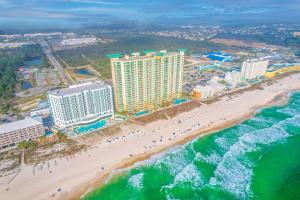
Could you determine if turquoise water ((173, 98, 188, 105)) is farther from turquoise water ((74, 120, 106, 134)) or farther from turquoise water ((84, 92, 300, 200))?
turquoise water ((74, 120, 106, 134))

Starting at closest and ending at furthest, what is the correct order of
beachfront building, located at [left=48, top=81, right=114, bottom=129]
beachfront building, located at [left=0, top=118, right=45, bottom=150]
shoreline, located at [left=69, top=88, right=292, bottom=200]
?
shoreline, located at [left=69, top=88, right=292, bottom=200], beachfront building, located at [left=0, top=118, right=45, bottom=150], beachfront building, located at [left=48, top=81, right=114, bottom=129]

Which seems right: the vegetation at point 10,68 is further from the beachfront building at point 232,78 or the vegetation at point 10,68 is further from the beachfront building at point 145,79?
the beachfront building at point 232,78

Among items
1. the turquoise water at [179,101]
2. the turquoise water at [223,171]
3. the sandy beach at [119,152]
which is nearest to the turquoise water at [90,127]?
the sandy beach at [119,152]

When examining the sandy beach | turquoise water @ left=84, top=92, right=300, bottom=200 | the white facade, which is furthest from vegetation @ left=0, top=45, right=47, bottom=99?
the white facade

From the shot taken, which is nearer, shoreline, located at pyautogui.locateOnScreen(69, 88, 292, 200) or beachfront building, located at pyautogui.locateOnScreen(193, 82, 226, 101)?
shoreline, located at pyautogui.locateOnScreen(69, 88, 292, 200)

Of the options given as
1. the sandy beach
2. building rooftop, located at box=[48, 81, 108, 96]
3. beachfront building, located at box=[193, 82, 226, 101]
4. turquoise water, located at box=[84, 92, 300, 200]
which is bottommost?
turquoise water, located at box=[84, 92, 300, 200]

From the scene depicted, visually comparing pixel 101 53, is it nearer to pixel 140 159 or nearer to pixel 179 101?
pixel 179 101

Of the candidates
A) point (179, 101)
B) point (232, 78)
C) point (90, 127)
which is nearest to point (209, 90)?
point (179, 101)
